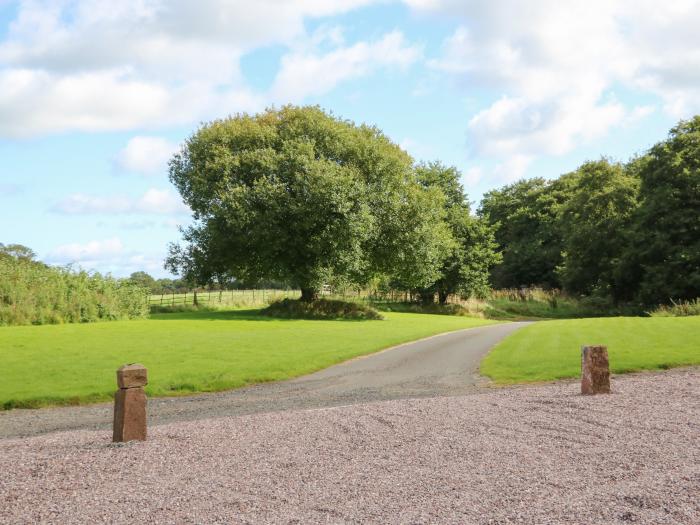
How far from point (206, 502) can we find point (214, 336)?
1876 cm

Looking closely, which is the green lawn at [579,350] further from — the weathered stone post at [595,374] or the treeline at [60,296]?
the treeline at [60,296]

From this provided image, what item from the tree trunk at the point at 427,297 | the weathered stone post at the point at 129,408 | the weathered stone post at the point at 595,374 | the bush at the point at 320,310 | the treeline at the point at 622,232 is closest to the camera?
the weathered stone post at the point at 129,408

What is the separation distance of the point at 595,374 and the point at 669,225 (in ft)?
135

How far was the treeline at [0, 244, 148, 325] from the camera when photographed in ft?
99.0

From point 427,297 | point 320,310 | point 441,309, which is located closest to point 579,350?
point 320,310

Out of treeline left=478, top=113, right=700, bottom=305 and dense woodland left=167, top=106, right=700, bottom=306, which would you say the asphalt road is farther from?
treeline left=478, top=113, right=700, bottom=305

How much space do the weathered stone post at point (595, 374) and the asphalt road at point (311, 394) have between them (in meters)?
2.44

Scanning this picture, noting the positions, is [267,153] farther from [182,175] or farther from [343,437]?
[343,437]

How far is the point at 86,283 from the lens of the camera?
114 ft

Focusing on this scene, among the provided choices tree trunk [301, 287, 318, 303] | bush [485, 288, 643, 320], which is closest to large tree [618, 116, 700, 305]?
bush [485, 288, 643, 320]

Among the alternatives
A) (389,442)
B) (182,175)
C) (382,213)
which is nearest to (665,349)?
(389,442)

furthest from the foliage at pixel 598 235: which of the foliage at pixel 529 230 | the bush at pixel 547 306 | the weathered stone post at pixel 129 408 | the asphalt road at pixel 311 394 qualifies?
the weathered stone post at pixel 129 408

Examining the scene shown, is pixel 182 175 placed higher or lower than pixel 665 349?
higher

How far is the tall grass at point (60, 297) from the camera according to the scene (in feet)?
98.9
